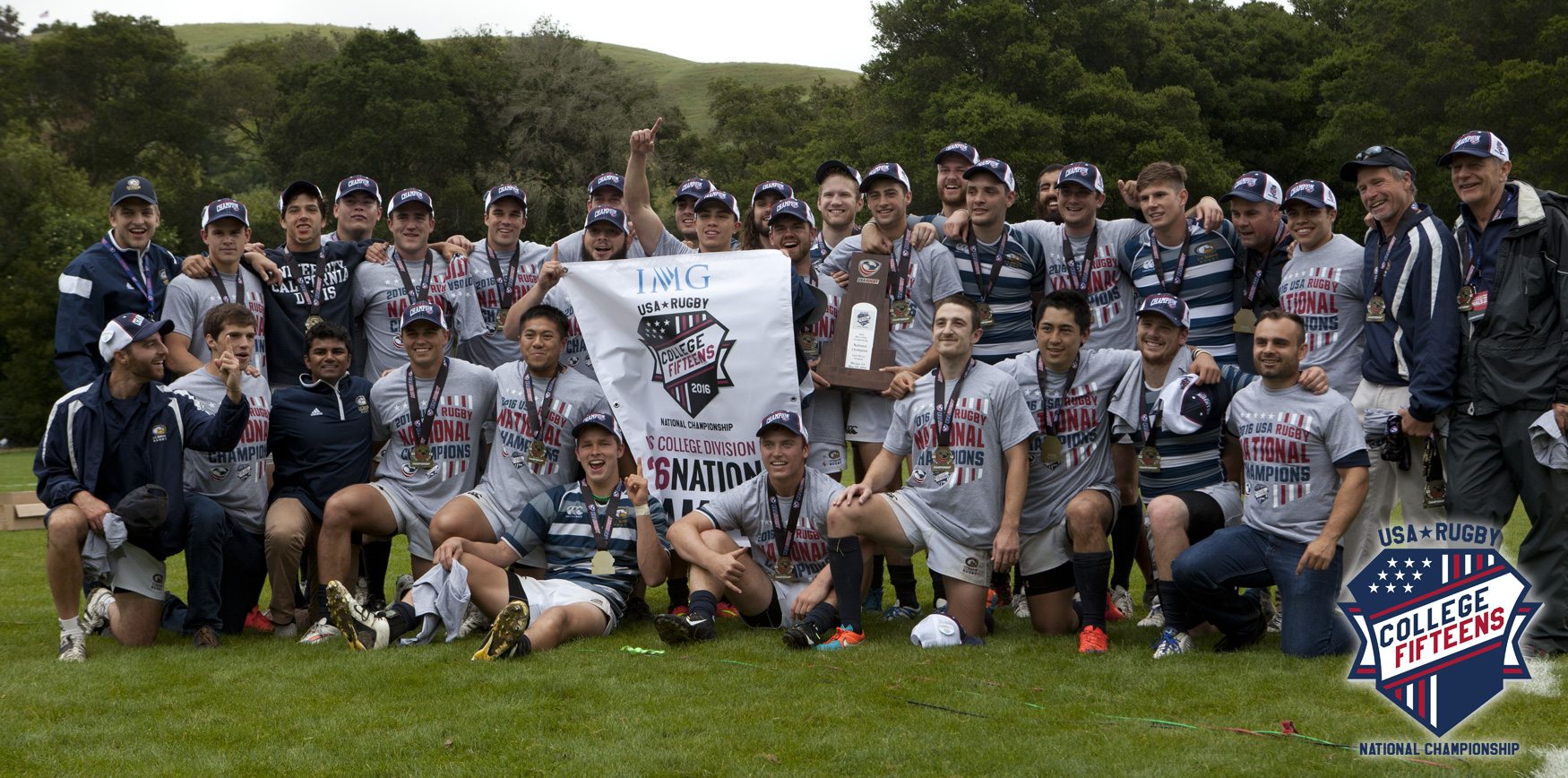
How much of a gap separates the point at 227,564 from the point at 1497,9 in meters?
41.3

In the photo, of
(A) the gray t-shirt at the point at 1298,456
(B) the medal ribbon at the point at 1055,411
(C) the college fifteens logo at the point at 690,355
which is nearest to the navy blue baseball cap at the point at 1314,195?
(A) the gray t-shirt at the point at 1298,456

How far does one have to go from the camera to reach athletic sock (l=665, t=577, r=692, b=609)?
30.0 feet

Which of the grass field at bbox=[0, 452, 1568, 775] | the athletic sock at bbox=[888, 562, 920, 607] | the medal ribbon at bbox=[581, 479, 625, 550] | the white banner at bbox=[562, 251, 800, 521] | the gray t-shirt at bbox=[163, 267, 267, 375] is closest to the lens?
the grass field at bbox=[0, 452, 1568, 775]

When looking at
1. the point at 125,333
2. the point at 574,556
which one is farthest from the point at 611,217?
the point at 125,333

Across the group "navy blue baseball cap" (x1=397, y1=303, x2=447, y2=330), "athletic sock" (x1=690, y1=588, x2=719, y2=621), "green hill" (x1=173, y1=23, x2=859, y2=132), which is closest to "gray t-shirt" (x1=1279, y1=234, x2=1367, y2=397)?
"athletic sock" (x1=690, y1=588, x2=719, y2=621)

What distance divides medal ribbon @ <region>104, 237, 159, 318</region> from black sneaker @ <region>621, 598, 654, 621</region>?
3.99 meters

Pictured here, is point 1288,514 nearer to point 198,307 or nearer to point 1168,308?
point 1168,308

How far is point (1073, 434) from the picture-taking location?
8320mm

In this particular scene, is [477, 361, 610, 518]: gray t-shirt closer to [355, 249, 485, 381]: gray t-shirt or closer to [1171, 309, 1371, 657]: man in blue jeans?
[355, 249, 485, 381]: gray t-shirt

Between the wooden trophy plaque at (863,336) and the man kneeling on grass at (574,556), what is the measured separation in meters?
1.52

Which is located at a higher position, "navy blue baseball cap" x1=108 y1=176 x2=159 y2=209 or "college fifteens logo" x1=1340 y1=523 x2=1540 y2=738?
"navy blue baseball cap" x1=108 y1=176 x2=159 y2=209

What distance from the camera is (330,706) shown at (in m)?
6.46

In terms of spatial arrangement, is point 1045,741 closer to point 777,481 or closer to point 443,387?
point 777,481

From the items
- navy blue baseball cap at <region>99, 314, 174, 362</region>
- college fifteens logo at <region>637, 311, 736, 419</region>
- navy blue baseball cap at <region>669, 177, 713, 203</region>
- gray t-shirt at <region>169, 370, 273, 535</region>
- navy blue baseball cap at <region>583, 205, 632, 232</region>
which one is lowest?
gray t-shirt at <region>169, 370, 273, 535</region>
